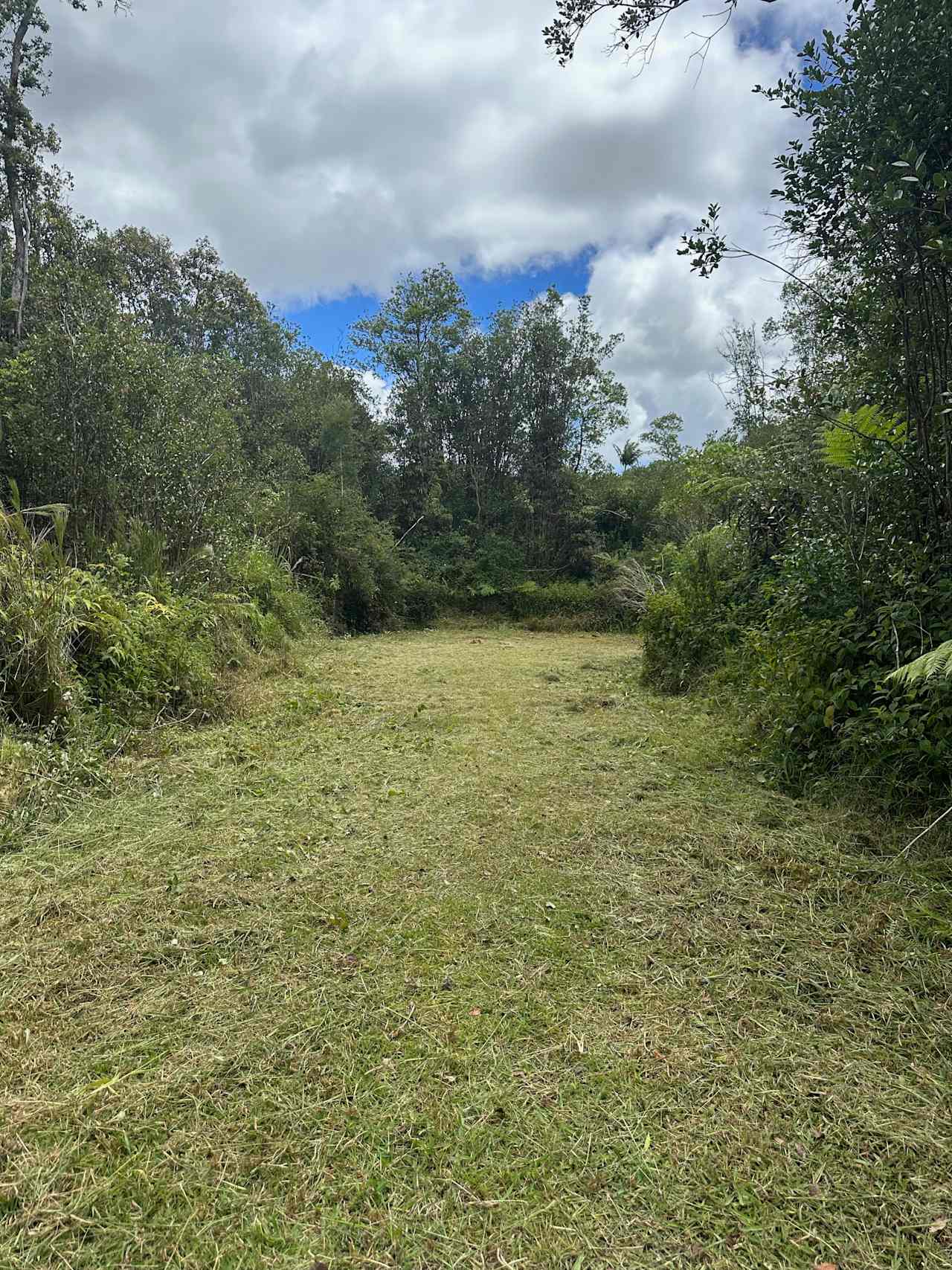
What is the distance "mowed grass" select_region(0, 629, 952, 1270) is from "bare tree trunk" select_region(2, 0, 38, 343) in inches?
372

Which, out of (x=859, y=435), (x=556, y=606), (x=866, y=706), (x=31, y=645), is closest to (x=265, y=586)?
(x=31, y=645)

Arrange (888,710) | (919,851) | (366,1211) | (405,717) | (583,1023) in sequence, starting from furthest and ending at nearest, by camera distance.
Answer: (405,717), (888,710), (919,851), (583,1023), (366,1211)

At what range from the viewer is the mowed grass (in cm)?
117

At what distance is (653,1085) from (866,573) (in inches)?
107

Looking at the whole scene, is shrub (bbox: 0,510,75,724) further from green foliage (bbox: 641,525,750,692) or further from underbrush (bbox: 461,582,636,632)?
underbrush (bbox: 461,582,636,632)

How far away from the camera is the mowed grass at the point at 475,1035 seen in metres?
1.17

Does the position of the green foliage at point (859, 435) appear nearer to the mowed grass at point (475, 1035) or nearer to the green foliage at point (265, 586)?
the mowed grass at point (475, 1035)

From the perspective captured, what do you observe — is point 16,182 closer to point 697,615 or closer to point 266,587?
point 266,587

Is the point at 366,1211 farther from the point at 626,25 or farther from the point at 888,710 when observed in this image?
the point at 626,25

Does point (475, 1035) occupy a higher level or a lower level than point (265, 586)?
lower

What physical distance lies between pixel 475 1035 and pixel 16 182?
13.0 metres

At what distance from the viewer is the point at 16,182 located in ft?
30.7

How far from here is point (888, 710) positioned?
109 inches

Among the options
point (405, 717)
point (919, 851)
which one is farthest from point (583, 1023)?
point (405, 717)
